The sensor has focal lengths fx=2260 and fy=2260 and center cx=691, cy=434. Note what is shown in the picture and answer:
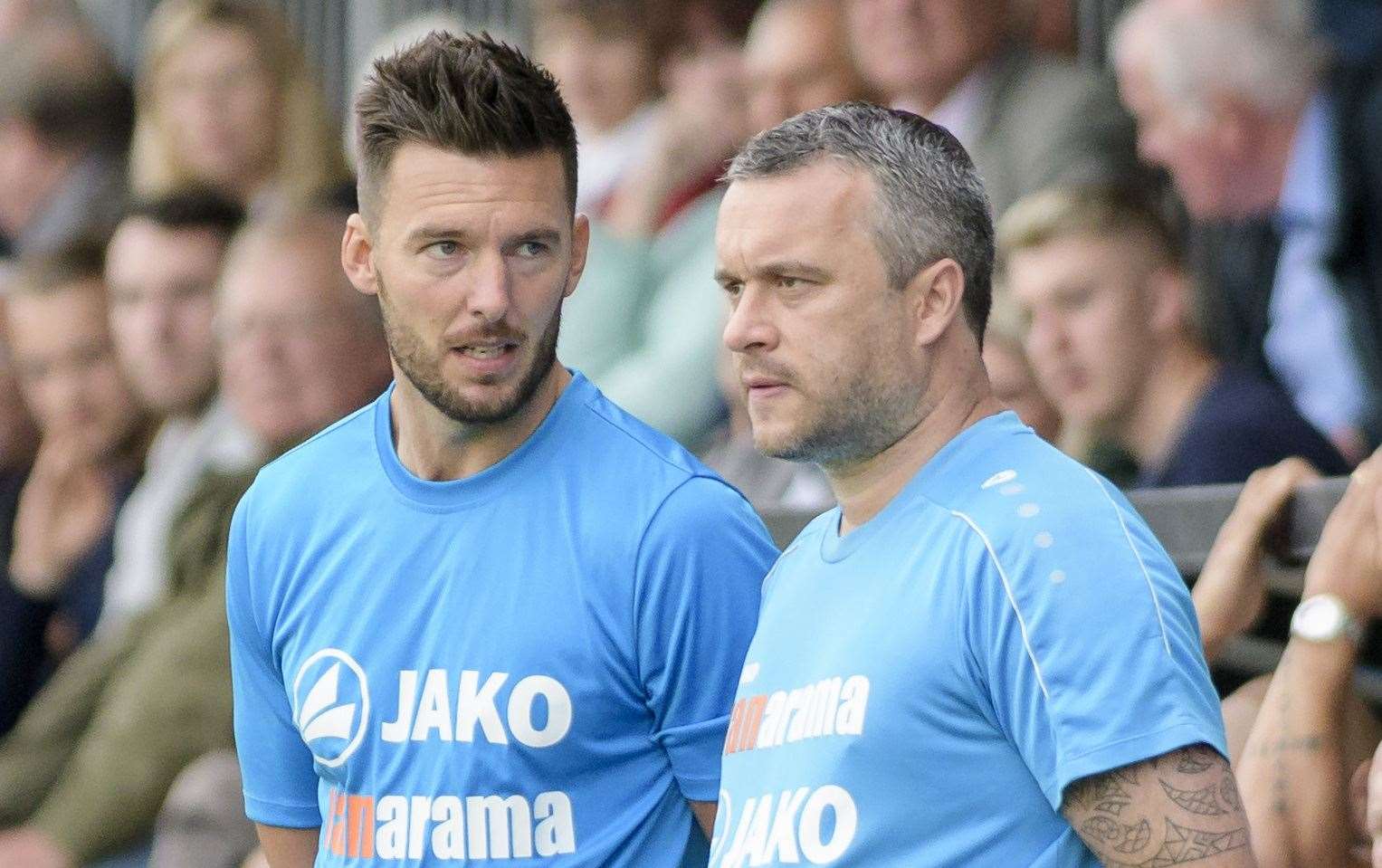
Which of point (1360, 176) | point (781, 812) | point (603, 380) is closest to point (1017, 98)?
point (1360, 176)

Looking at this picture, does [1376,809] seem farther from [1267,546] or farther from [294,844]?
[294,844]

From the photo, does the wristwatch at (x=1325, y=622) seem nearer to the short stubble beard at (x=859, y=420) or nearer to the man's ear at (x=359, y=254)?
the short stubble beard at (x=859, y=420)

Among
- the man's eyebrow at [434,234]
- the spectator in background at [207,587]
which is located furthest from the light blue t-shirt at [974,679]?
the spectator in background at [207,587]

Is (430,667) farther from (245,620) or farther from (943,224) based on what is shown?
(943,224)

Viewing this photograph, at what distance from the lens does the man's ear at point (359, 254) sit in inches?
118

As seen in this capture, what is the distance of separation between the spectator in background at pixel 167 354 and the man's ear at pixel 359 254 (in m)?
4.12

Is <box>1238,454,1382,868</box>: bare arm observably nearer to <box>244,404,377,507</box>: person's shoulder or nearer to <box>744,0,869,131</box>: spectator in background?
<box>244,404,377,507</box>: person's shoulder

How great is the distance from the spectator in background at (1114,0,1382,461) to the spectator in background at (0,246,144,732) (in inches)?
166

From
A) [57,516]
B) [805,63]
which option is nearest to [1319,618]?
[805,63]

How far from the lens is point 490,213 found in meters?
2.82

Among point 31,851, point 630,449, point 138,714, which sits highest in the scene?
point 630,449

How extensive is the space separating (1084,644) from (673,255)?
382 cm

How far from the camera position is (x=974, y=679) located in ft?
7.48

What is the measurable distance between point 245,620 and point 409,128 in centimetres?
71
